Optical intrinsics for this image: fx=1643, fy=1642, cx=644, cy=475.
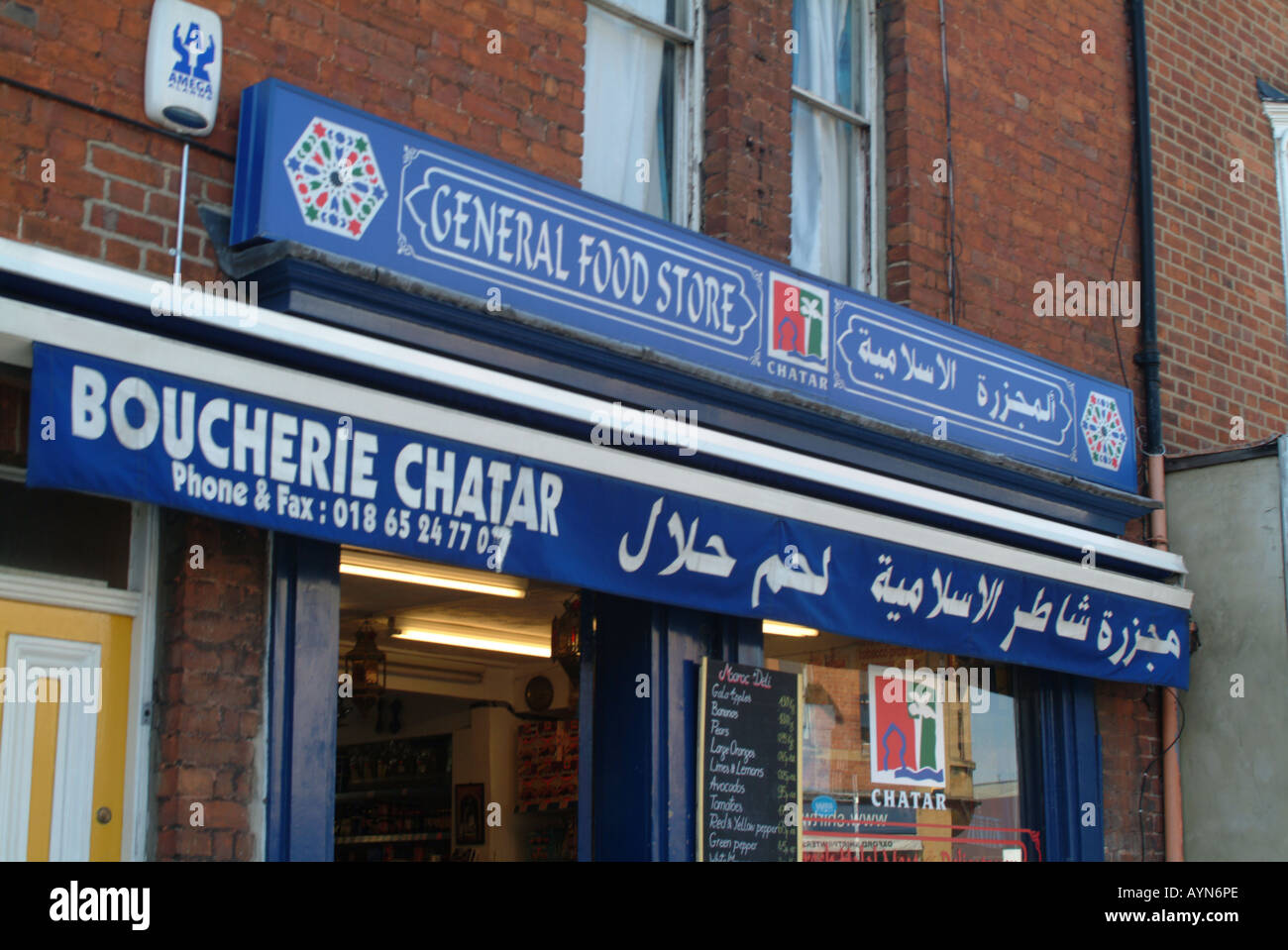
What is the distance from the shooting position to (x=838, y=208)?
8.58 m

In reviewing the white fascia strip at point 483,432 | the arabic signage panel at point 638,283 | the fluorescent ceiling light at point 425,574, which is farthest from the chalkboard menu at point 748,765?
the arabic signage panel at point 638,283

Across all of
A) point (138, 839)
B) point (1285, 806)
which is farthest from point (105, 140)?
point (1285, 806)

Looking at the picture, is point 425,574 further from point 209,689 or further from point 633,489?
point 209,689

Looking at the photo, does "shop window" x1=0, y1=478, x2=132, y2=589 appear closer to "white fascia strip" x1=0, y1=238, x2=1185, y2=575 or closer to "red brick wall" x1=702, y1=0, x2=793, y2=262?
"white fascia strip" x1=0, y1=238, x2=1185, y2=575

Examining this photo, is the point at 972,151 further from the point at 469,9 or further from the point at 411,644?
the point at 411,644

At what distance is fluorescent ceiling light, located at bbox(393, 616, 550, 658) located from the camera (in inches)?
362

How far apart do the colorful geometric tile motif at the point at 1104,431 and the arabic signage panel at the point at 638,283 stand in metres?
0.01

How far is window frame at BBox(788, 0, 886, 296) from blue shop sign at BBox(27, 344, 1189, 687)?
1805 mm

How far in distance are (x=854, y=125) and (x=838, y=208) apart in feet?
1.67

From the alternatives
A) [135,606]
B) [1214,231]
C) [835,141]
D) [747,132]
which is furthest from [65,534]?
[1214,231]

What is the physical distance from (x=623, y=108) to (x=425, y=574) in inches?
92.0

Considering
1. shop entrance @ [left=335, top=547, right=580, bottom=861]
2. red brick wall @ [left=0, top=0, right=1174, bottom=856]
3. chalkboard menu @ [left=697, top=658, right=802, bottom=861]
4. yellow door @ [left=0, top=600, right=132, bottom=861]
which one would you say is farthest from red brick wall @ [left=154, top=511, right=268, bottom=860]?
shop entrance @ [left=335, top=547, right=580, bottom=861]

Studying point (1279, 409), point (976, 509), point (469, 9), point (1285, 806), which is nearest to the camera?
point (469, 9)

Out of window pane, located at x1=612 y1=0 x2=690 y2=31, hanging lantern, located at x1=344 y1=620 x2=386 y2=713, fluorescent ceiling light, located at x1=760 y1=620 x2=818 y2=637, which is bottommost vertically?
hanging lantern, located at x1=344 y1=620 x2=386 y2=713
